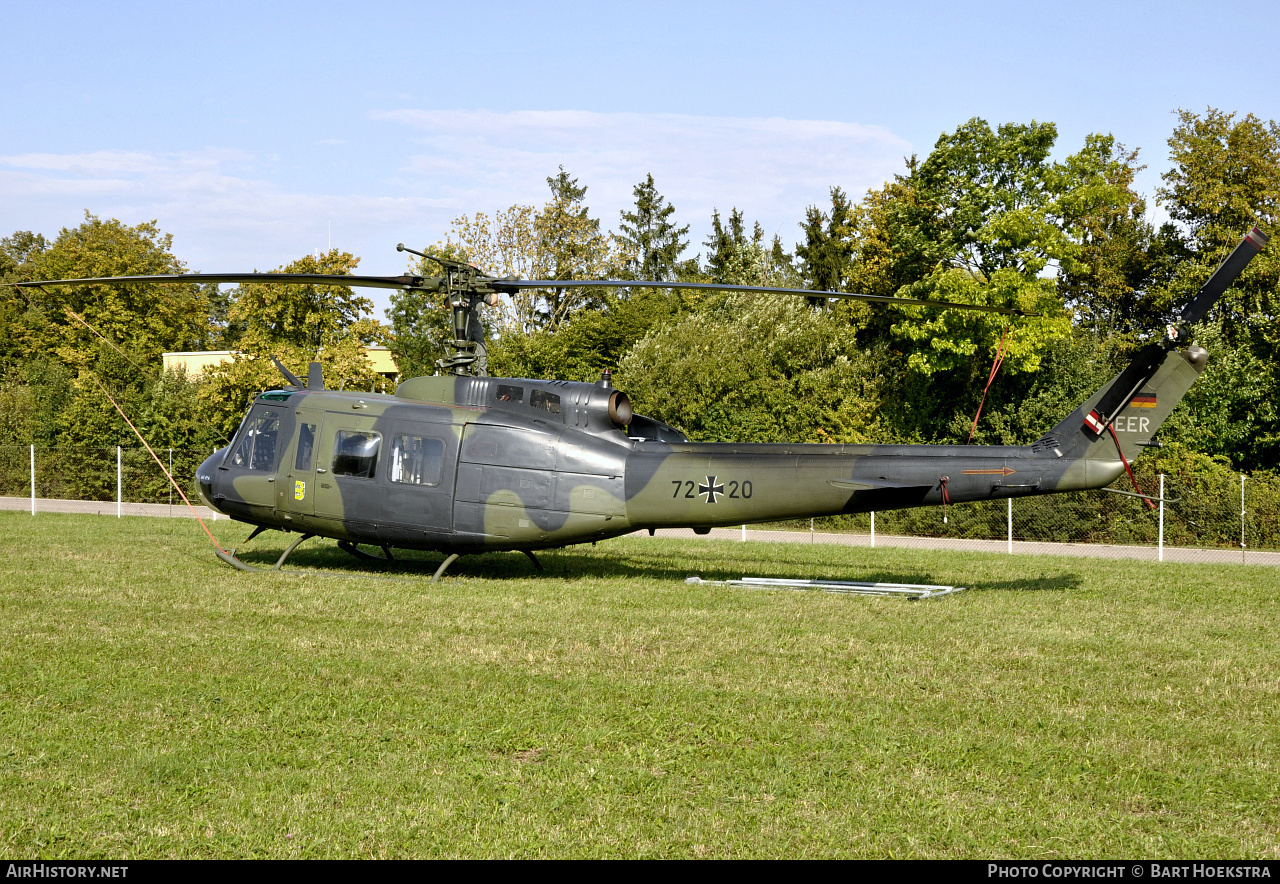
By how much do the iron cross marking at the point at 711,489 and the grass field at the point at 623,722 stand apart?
52.9 inches

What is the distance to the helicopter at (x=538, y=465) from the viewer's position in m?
12.4

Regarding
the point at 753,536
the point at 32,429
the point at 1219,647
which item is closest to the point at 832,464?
the point at 1219,647

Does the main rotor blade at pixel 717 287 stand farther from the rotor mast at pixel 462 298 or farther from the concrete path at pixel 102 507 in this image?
the concrete path at pixel 102 507

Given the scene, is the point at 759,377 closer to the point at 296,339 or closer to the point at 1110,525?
the point at 1110,525

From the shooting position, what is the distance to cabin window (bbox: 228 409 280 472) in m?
15.0

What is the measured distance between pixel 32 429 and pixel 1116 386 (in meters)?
40.8

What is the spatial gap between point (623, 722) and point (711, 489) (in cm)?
604

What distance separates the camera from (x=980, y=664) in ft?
32.0

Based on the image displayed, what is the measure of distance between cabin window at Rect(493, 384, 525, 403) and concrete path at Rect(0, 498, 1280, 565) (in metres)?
5.78

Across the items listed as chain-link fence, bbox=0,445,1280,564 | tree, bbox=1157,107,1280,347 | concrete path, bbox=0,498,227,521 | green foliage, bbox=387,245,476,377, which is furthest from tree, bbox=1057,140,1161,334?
concrete path, bbox=0,498,227,521

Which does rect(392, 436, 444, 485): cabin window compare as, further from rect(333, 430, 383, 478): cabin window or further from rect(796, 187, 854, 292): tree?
rect(796, 187, 854, 292): tree

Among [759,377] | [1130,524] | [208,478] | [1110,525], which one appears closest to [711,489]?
[208,478]

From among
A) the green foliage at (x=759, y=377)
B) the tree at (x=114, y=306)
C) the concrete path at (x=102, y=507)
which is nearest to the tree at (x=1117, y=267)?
the green foliage at (x=759, y=377)
